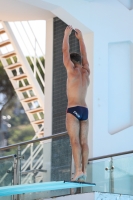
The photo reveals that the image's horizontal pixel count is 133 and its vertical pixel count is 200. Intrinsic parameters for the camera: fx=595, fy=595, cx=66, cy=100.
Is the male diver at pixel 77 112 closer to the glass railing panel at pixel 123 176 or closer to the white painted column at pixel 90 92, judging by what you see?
the glass railing panel at pixel 123 176

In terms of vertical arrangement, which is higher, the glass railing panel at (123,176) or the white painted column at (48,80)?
the white painted column at (48,80)

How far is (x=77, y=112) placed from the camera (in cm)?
750

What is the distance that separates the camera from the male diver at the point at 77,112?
7.49 meters

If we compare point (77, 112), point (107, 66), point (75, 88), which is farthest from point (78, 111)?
point (107, 66)

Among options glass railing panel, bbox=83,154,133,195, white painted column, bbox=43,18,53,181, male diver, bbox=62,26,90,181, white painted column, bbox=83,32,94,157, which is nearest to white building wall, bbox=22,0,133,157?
white painted column, bbox=83,32,94,157

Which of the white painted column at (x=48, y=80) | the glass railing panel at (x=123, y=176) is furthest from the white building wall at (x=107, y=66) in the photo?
the glass railing panel at (x=123, y=176)

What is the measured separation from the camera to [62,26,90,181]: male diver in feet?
24.6

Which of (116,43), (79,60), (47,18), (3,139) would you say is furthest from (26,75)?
(3,139)

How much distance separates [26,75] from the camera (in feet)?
42.1

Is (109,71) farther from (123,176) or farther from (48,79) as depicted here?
(123,176)

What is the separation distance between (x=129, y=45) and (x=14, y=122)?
80.6 ft

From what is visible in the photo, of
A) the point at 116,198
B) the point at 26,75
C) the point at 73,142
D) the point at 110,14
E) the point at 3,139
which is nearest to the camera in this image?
the point at 73,142

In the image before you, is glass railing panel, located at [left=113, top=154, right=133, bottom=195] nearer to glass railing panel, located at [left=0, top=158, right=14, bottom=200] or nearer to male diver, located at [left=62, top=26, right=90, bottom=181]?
male diver, located at [left=62, top=26, right=90, bottom=181]

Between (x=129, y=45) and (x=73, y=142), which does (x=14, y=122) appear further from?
(x=73, y=142)
